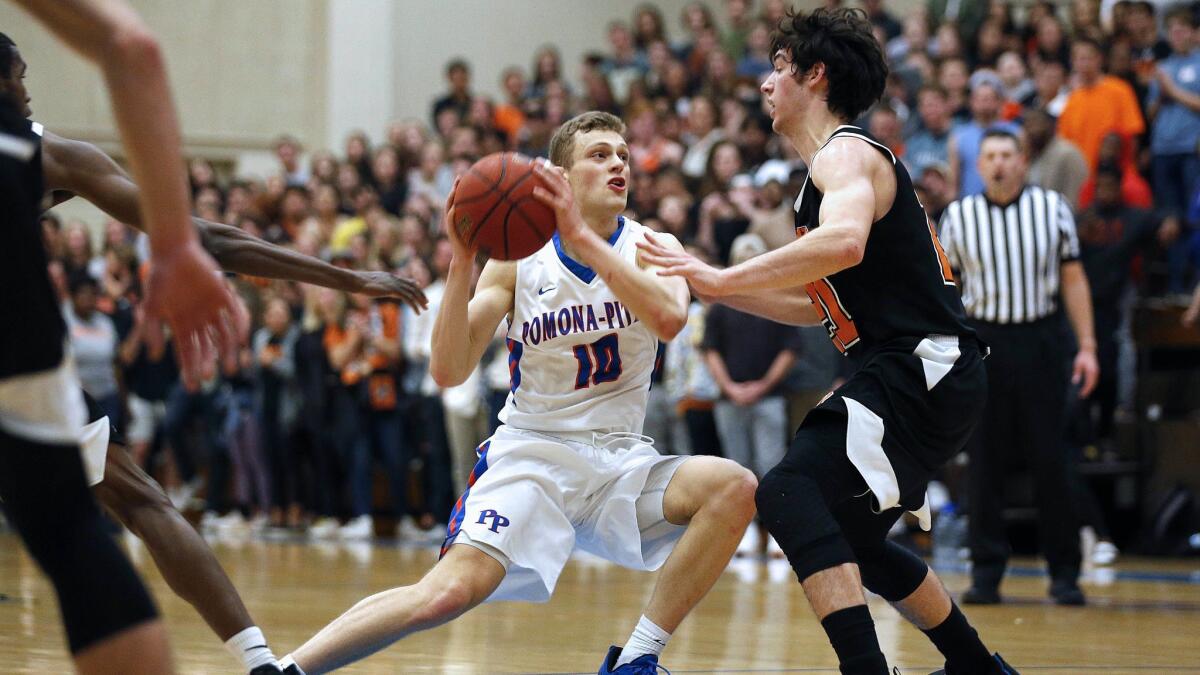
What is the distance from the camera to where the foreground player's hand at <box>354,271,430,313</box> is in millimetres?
4207

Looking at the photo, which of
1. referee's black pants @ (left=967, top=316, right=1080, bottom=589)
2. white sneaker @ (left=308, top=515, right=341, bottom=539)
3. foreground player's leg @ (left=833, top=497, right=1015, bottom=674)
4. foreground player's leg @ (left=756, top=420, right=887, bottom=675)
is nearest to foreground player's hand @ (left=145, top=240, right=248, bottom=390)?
foreground player's leg @ (left=756, top=420, right=887, bottom=675)

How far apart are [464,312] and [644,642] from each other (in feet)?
3.62

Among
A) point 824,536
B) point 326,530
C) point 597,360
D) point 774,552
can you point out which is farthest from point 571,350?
point 326,530

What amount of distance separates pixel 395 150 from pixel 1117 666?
1189 cm

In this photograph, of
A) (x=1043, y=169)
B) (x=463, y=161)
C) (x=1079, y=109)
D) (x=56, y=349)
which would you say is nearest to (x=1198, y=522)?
(x=1043, y=169)

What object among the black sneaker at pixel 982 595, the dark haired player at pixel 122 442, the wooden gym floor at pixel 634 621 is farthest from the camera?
the black sneaker at pixel 982 595

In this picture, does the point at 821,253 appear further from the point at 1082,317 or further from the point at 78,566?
the point at 1082,317

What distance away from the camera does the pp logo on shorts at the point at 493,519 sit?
4.30 m

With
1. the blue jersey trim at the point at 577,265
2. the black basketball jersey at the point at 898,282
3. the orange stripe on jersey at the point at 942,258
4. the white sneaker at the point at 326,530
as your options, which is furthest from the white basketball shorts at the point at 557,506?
the white sneaker at the point at 326,530

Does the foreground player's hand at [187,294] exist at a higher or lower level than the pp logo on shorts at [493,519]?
higher

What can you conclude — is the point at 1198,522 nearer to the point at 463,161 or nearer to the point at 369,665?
the point at 369,665

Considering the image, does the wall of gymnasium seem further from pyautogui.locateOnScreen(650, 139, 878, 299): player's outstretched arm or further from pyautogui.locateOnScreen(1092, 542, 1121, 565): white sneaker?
pyautogui.locateOnScreen(650, 139, 878, 299): player's outstretched arm

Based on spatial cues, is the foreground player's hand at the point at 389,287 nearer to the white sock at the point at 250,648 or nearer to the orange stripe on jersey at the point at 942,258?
the white sock at the point at 250,648

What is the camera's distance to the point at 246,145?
20.8 meters
